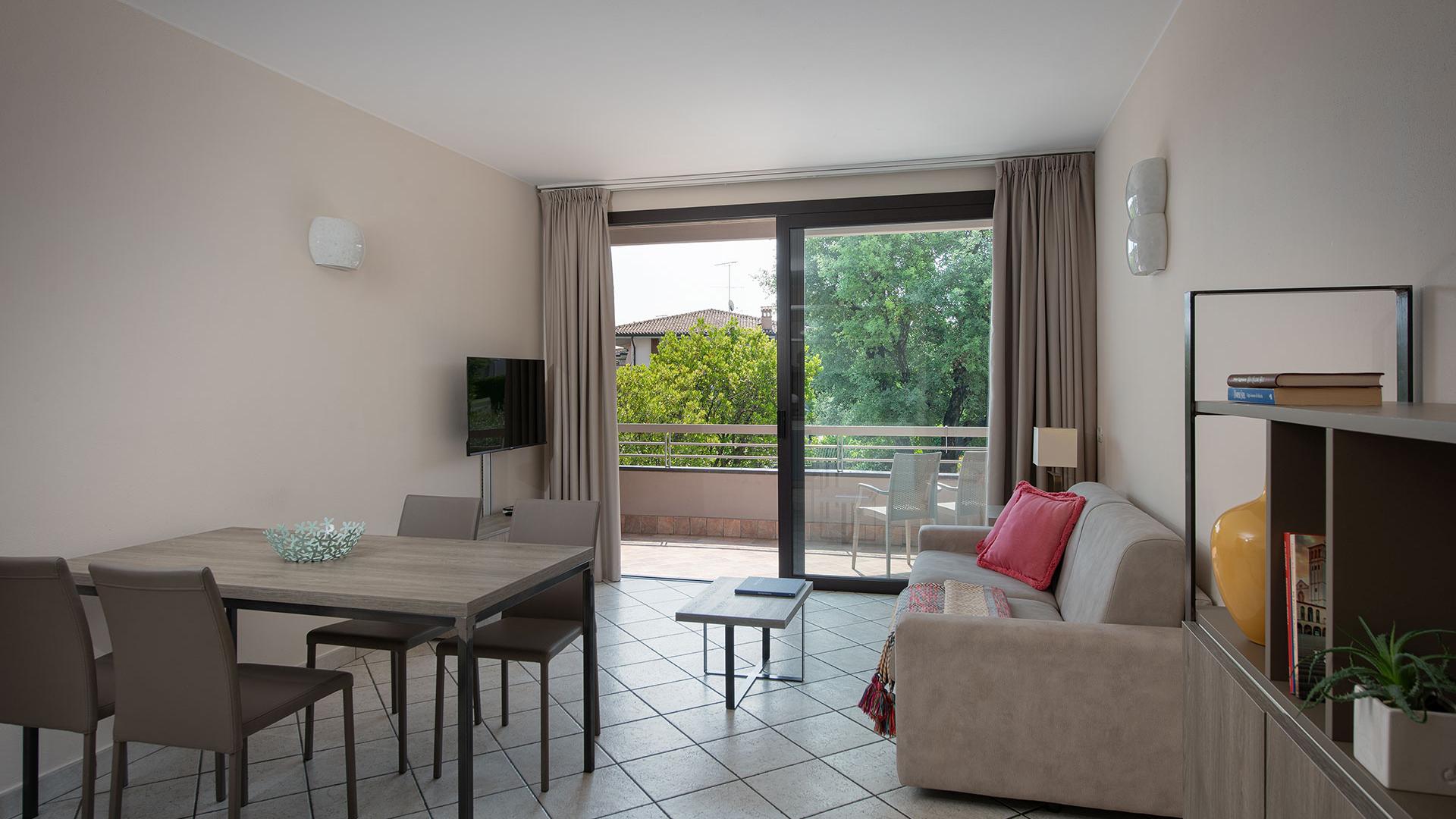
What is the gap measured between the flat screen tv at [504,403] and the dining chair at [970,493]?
2.71 metres

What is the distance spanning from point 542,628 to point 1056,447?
288cm

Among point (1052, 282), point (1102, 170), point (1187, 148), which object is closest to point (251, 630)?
point (1187, 148)

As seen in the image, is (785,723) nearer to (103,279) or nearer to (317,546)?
(317,546)

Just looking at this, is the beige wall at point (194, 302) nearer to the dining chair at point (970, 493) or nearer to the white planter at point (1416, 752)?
the dining chair at point (970, 493)

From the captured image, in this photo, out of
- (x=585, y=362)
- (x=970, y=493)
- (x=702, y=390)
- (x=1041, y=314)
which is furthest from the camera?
(x=702, y=390)

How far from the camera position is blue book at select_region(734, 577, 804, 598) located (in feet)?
12.1

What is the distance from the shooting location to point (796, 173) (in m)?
5.29

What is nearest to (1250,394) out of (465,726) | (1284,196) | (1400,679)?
(1400,679)

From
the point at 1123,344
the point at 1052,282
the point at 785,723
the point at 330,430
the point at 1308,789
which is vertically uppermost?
the point at 1052,282

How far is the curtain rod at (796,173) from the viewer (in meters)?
5.00

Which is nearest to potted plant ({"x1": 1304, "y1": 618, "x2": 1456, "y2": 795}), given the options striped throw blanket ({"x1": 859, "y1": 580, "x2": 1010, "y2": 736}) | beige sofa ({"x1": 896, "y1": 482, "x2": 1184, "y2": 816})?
beige sofa ({"x1": 896, "y1": 482, "x2": 1184, "y2": 816})

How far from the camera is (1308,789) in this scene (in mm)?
1196

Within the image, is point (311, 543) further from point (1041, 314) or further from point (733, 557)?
point (733, 557)

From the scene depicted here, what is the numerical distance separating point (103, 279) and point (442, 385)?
1.97 metres
